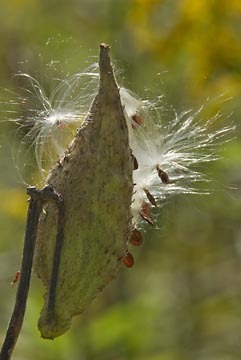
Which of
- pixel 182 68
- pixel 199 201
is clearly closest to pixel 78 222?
pixel 199 201

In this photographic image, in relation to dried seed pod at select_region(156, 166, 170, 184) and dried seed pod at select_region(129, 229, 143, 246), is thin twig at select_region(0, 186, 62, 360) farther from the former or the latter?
dried seed pod at select_region(156, 166, 170, 184)

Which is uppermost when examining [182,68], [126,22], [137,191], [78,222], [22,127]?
[126,22]

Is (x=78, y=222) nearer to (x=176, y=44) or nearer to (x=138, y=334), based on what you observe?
(x=138, y=334)

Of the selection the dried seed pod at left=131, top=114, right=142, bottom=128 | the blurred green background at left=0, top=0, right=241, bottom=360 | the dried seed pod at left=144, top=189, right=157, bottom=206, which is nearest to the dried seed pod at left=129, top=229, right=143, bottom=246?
the dried seed pod at left=144, top=189, right=157, bottom=206

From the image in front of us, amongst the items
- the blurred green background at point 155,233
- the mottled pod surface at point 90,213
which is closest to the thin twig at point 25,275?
the mottled pod surface at point 90,213

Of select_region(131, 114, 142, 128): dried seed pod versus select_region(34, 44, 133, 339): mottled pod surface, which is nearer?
select_region(34, 44, 133, 339): mottled pod surface

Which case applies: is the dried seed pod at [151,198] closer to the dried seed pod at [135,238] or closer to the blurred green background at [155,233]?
the dried seed pod at [135,238]

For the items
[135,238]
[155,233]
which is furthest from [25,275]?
[155,233]
